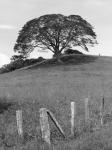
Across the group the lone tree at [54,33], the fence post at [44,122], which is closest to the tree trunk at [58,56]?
the lone tree at [54,33]

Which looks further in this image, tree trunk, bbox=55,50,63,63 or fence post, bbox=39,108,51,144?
tree trunk, bbox=55,50,63,63

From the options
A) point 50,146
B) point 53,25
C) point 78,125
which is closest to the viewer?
point 50,146

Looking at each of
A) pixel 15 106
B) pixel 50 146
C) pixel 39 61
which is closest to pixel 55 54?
pixel 39 61

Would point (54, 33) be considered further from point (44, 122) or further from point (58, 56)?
point (44, 122)

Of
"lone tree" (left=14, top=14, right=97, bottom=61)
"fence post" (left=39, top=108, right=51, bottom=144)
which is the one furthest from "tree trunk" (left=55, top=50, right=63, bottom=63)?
"fence post" (left=39, top=108, right=51, bottom=144)

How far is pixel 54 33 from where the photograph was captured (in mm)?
72500

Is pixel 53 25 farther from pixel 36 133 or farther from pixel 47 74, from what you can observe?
pixel 36 133

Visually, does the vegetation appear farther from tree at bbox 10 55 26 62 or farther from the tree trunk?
the tree trunk

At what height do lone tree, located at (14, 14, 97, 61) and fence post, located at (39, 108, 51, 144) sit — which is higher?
lone tree, located at (14, 14, 97, 61)

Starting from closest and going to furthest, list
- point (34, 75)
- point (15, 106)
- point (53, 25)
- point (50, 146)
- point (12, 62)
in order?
point (50, 146), point (15, 106), point (34, 75), point (53, 25), point (12, 62)

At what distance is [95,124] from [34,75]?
146 ft

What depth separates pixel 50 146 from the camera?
10.7 metres

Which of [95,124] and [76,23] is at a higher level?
[76,23]

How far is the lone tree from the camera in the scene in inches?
2822
